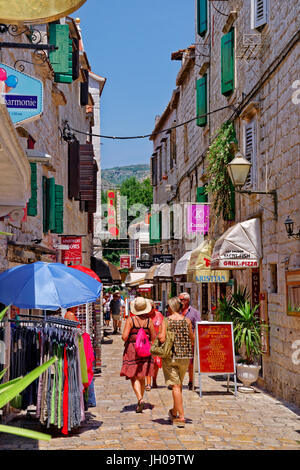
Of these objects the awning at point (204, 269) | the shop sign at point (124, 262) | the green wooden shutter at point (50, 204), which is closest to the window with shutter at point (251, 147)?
the awning at point (204, 269)

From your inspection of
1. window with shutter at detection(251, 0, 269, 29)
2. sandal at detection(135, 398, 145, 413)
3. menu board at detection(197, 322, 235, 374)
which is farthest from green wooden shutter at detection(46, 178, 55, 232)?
sandal at detection(135, 398, 145, 413)

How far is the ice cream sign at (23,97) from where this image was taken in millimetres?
7987

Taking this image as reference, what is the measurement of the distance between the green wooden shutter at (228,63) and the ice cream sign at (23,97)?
25.6 feet

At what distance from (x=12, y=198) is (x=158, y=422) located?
12.4ft

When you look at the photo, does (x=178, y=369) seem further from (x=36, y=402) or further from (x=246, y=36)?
(x=246, y=36)

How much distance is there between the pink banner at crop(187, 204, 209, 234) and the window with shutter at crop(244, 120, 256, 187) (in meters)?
5.15

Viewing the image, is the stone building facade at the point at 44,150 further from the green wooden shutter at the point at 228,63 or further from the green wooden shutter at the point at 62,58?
the green wooden shutter at the point at 228,63

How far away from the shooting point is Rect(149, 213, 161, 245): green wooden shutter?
3123 cm

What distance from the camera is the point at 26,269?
8.05m

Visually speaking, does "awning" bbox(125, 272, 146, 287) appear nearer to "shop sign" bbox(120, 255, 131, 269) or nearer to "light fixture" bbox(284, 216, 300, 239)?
"shop sign" bbox(120, 255, 131, 269)

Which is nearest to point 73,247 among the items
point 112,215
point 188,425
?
point 188,425

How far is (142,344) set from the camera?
9.02m

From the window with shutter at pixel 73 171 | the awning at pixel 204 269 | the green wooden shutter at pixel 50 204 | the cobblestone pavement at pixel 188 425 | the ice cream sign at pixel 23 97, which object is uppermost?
the window with shutter at pixel 73 171
